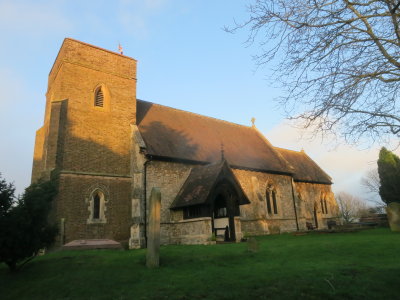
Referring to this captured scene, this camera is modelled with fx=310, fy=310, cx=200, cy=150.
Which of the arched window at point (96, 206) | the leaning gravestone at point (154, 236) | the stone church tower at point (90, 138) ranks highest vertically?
the stone church tower at point (90, 138)

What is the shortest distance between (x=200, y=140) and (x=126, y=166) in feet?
20.9

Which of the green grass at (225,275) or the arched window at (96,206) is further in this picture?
the arched window at (96,206)

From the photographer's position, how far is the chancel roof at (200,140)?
2000 centimetres

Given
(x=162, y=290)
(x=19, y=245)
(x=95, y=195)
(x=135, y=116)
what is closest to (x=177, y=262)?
(x=162, y=290)

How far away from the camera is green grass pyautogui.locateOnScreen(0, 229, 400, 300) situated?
20.4ft

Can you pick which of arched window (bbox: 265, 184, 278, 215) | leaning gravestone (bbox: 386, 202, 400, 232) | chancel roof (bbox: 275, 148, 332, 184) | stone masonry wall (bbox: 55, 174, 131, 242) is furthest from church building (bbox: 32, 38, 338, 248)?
leaning gravestone (bbox: 386, 202, 400, 232)

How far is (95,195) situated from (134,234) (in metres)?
3.15

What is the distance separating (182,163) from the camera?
64.2ft

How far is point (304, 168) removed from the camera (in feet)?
103

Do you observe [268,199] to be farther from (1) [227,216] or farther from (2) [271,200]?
(1) [227,216]

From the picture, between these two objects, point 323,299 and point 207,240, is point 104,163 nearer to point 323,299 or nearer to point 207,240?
point 207,240

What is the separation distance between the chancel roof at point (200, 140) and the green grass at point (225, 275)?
28.9 feet

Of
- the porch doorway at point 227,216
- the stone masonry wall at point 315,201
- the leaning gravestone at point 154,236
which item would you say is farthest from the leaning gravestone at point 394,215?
the leaning gravestone at point 154,236

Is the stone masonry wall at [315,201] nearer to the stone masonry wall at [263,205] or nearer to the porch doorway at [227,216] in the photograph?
the stone masonry wall at [263,205]
